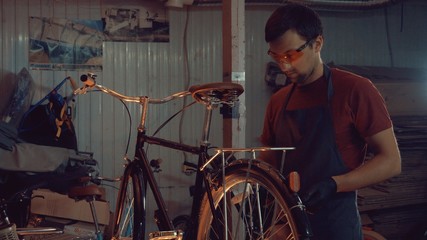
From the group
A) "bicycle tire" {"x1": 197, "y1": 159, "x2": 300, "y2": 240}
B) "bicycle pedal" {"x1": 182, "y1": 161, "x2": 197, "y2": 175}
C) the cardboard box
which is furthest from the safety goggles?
the cardboard box

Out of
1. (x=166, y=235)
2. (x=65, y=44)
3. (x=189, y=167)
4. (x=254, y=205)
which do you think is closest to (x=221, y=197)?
(x=254, y=205)

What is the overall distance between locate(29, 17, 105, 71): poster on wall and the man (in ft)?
11.4

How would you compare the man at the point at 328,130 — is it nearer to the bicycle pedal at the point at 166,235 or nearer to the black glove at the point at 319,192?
the black glove at the point at 319,192

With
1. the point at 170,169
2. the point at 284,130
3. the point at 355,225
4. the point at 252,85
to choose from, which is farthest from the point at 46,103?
the point at 355,225

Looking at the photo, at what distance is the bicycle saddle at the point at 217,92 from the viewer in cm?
A: 216

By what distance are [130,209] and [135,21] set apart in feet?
9.53

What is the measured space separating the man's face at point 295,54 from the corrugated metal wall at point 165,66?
343 cm

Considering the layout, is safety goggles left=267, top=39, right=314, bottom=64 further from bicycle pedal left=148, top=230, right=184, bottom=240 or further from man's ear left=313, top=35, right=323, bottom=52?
bicycle pedal left=148, top=230, right=184, bottom=240

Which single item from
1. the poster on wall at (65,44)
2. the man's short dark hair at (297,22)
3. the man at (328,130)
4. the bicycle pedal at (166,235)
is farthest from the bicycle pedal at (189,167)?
the man's short dark hair at (297,22)

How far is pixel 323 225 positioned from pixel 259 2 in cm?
373

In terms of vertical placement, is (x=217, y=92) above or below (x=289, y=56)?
below

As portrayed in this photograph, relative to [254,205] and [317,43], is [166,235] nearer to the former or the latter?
[254,205]

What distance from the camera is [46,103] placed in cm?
485

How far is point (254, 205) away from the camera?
2.17m
